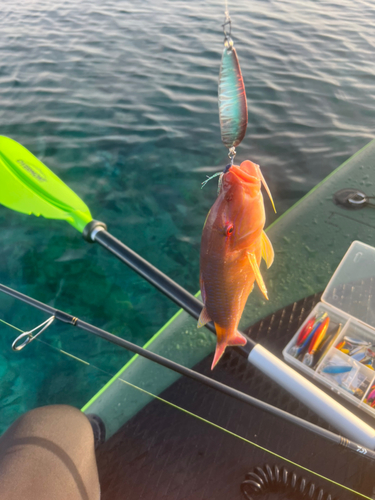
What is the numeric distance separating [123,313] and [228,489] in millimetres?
2030

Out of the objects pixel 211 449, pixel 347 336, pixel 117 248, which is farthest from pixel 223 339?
pixel 347 336

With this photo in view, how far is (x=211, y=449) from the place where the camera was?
97.9 inches

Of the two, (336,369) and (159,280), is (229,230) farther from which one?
(336,369)

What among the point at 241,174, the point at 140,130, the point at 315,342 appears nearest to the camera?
the point at 241,174

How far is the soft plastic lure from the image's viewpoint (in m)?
0.90

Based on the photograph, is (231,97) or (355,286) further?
(355,286)

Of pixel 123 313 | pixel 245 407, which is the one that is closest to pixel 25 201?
pixel 123 313

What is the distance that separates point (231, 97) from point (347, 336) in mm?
2546

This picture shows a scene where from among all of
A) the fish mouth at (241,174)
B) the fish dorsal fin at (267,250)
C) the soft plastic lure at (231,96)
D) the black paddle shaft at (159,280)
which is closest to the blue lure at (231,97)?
the soft plastic lure at (231,96)

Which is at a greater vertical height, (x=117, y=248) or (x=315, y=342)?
(x=117, y=248)

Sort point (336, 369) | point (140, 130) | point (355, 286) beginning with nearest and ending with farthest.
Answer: point (336, 369), point (355, 286), point (140, 130)

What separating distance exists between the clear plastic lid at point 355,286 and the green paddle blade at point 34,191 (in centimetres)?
229

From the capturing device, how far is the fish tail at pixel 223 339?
1.59 metres

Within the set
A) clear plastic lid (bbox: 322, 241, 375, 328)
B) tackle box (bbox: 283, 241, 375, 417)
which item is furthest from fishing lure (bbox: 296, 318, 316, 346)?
clear plastic lid (bbox: 322, 241, 375, 328)
